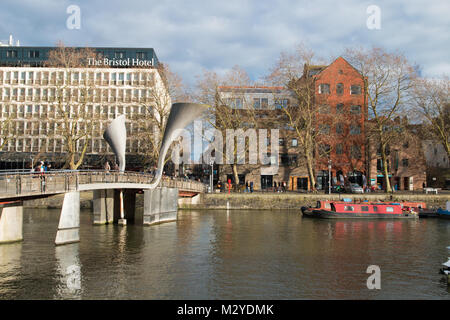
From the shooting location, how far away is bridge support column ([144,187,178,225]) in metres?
38.4

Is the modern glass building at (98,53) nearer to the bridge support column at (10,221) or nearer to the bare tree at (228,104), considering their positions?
the bare tree at (228,104)

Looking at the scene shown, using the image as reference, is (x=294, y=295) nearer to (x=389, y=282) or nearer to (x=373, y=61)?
(x=389, y=282)

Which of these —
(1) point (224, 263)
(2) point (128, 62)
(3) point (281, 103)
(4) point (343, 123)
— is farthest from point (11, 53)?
(1) point (224, 263)

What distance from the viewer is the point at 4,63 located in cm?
8219

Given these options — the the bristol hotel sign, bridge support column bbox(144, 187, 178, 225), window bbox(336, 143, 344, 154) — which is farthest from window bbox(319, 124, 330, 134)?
the the bristol hotel sign

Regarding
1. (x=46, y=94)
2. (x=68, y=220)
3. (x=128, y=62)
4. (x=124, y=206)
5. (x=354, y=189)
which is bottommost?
(x=124, y=206)

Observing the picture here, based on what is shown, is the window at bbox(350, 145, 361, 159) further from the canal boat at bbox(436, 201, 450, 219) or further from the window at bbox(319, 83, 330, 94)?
the canal boat at bbox(436, 201, 450, 219)

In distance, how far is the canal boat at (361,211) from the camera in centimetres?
4631

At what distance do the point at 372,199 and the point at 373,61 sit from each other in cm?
1967

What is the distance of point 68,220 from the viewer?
27.4 metres

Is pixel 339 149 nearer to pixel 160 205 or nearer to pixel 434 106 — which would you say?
pixel 434 106

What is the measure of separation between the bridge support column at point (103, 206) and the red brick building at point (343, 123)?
35.2 metres

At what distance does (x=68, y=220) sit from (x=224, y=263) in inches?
449
